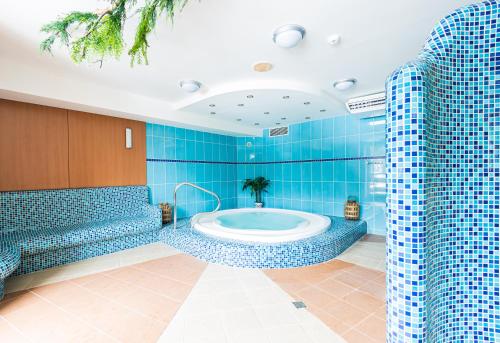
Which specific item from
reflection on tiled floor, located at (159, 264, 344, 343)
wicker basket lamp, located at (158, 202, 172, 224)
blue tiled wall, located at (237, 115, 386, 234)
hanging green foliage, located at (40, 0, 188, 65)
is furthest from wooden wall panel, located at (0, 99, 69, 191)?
blue tiled wall, located at (237, 115, 386, 234)

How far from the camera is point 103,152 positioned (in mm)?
3662

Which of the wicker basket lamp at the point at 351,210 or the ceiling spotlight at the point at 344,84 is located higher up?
the ceiling spotlight at the point at 344,84

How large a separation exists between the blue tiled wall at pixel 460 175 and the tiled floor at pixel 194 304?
2.51ft

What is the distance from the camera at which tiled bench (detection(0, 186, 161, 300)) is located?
2604 mm

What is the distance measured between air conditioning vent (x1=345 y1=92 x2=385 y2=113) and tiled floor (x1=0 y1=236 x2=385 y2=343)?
7.36 feet

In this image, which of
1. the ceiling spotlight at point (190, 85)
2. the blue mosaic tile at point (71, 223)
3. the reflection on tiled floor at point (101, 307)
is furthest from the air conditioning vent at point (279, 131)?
the reflection on tiled floor at point (101, 307)

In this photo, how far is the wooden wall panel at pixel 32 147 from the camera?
2.85 m

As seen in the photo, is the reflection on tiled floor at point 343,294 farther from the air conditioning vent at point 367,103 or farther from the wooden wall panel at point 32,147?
the wooden wall panel at point 32,147

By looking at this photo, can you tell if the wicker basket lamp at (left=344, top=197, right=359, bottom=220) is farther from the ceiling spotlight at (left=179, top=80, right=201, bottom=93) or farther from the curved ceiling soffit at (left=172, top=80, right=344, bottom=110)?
the ceiling spotlight at (left=179, top=80, right=201, bottom=93)

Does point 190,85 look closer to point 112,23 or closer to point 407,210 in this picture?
point 112,23

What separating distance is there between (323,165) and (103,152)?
4020 millimetres

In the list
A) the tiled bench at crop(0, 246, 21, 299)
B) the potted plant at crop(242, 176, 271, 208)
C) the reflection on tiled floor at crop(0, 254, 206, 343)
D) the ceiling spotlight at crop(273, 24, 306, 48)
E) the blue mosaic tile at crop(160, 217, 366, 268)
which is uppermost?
the ceiling spotlight at crop(273, 24, 306, 48)

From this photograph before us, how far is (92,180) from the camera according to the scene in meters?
3.53

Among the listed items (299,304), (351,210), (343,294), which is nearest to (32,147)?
(299,304)
